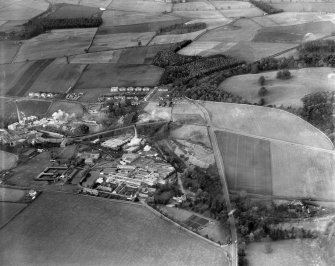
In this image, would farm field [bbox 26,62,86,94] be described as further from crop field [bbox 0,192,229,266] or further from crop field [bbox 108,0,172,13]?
crop field [bbox 0,192,229,266]

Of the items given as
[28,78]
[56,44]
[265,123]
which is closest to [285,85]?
[265,123]

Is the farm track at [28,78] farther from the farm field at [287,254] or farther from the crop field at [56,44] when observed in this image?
the farm field at [287,254]

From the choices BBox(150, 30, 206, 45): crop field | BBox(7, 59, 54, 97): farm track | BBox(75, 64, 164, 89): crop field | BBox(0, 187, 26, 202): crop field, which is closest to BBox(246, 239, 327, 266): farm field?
BBox(0, 187, 26, 202): crop field

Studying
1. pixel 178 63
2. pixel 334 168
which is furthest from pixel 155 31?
pixel 334 168

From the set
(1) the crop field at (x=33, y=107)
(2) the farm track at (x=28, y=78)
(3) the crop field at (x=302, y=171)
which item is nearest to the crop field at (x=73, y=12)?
(2) the farm track at (x=28, y=78)

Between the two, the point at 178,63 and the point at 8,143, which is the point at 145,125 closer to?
the point at 8,143

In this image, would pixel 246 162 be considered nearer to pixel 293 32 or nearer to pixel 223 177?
pixel 223 177
